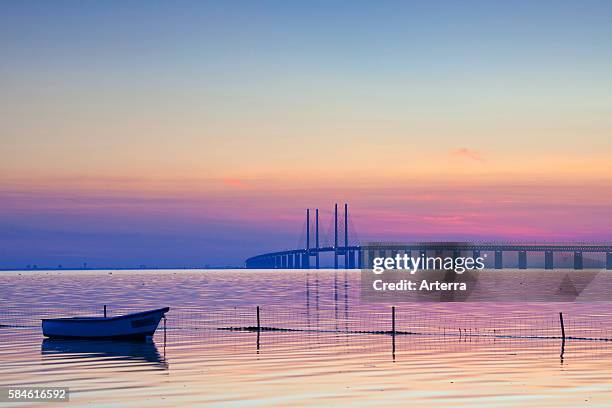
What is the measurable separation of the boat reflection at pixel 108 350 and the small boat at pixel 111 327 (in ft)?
1.44

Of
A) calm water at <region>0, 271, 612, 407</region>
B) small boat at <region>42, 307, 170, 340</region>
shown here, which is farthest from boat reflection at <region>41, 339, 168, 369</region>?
small boat at <region>42, 307, 170, 340</region>

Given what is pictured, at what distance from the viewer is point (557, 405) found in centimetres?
3278

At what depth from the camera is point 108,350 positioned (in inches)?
2124

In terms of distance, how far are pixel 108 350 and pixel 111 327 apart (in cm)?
535

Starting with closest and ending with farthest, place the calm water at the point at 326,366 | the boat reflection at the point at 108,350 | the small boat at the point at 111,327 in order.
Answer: the calm water at the point at 326,366 → the boat reflection at the point at 108,350 → the small boat at the point at 111,327

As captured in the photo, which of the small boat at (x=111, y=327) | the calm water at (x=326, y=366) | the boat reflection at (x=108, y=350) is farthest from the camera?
the small boat at (x=111, y=327)

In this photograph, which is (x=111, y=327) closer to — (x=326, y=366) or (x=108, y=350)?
(x=108, y=350)

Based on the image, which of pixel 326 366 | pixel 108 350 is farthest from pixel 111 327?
pixel 326 366

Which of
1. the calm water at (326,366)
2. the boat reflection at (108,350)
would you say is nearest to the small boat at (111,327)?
the boat reflection at (108,350)

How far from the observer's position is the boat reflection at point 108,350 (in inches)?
1927

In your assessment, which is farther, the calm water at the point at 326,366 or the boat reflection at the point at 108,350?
the boat reflection at the point at 108,350

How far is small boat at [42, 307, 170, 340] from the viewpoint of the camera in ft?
193

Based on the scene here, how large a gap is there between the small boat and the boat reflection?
439mm

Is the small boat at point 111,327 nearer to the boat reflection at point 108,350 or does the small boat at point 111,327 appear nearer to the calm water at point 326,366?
the boat reflection at point 108,350
